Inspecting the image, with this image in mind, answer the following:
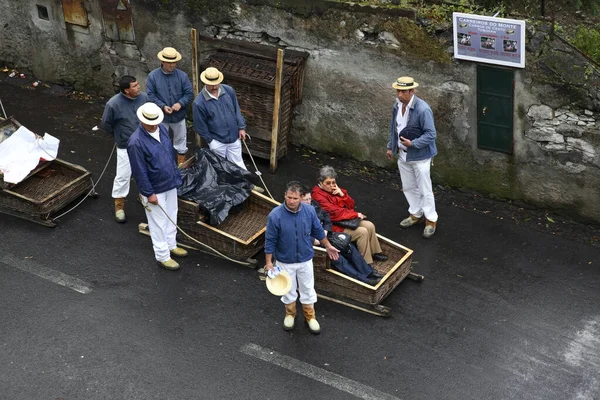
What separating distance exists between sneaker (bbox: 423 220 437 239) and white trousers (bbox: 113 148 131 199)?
3768 millimetres

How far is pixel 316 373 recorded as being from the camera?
27.0ft

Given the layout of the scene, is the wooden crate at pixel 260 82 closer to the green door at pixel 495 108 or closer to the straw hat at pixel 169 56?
the straw hat at pixel 169 56

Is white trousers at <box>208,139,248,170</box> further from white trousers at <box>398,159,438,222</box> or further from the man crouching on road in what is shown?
the man crouching on road

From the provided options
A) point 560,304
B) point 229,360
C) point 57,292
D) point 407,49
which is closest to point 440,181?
point 407,49

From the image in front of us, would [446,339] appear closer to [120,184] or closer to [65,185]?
[120,184]

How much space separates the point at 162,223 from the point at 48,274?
141cm

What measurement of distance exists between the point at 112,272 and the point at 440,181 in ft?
15.3

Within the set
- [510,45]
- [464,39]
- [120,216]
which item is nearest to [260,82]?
[120,216]

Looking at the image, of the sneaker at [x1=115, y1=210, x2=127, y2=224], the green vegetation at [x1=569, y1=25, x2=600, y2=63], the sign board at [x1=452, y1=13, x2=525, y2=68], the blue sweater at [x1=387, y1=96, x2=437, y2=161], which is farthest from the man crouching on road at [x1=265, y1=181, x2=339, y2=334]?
the green vegetation at [x1=569, y1=25, x2=600, y2=63]

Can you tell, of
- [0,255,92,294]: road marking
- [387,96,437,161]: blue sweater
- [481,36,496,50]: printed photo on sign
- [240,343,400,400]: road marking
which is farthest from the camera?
[481,36,496,50]: printed photo on sign

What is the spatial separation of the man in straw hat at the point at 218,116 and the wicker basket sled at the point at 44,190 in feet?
5.52

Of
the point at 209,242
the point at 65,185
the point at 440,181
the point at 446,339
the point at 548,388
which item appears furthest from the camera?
the point at 440,181

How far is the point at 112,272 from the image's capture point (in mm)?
9727

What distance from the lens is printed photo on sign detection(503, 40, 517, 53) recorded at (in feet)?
33.9
